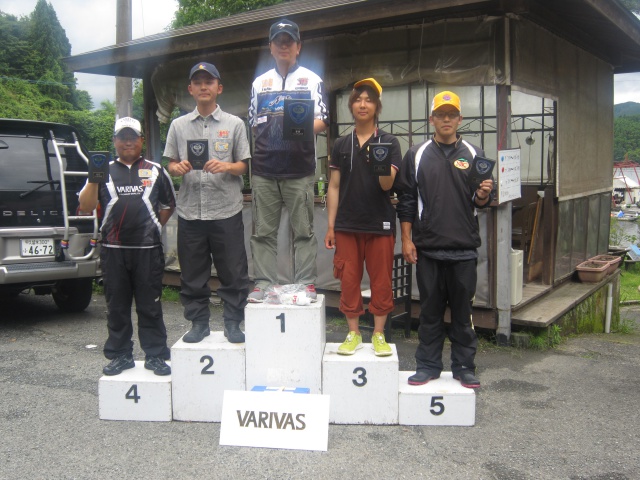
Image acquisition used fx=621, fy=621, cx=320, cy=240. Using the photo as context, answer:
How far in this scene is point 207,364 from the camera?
396 centimetres

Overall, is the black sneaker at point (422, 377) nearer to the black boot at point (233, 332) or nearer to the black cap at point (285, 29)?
the black boot at point (233, 332)

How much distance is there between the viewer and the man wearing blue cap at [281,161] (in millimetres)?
4059

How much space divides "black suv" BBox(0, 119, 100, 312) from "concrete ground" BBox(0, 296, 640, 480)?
1133 millimetres

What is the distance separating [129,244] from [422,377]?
→ 2.07m

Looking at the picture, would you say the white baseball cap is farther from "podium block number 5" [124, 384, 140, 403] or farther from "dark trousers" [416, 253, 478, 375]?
"dark trousers" [416, 253, 478, 375]

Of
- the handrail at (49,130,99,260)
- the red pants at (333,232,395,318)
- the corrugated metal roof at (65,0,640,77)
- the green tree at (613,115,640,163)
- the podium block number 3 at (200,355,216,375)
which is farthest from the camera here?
the green tree at (613,115,640,163)

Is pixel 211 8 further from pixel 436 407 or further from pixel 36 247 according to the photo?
pixel 436 407

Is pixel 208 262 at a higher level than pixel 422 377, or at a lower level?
higher

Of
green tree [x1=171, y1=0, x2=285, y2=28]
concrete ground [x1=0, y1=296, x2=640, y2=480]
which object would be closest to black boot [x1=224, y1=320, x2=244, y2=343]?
concrete ground [x1=0, y1=296, x2=640, y2=480]

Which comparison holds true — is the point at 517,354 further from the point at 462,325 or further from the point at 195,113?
the point at 195,113

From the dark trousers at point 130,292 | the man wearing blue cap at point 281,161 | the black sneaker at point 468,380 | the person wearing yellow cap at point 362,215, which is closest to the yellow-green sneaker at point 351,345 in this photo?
the person wearing yellow cap at point 362,215

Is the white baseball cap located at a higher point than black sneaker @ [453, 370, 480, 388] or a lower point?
higher

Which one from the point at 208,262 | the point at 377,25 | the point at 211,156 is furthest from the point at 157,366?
the point at 377,25

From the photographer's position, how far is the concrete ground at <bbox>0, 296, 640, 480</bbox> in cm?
330
